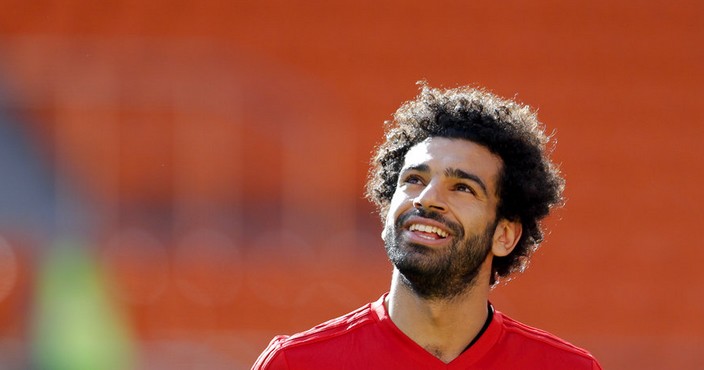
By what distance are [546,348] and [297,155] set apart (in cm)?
506

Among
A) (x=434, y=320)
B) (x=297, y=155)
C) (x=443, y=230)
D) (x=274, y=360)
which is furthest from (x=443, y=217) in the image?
(x=297, y=155)

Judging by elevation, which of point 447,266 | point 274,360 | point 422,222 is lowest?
point 274,360

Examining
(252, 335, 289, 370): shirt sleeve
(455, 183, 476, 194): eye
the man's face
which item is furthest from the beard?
(252, 335, 289, 370): shirt sleeve

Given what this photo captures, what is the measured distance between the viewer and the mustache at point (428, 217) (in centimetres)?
313

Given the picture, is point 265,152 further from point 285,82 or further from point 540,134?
point 540,134

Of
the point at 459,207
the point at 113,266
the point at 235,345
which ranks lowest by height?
the point at 235,345

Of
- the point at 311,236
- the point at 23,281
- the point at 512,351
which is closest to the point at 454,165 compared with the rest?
the point at 512,351

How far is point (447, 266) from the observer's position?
3154 mm

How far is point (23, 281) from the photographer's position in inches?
323

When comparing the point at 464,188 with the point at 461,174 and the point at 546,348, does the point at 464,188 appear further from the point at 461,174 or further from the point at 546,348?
the point at 546,348

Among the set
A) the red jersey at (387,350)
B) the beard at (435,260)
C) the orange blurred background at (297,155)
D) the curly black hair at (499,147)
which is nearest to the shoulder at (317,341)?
the red jersey at (387,350)

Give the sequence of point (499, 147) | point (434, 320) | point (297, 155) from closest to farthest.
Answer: point (434, 320), point (499, 147), point (297, 155)

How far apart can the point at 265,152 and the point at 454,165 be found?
16.6ft

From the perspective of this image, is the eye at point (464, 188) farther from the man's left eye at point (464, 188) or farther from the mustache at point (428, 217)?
the mustache at point (428, 217)
